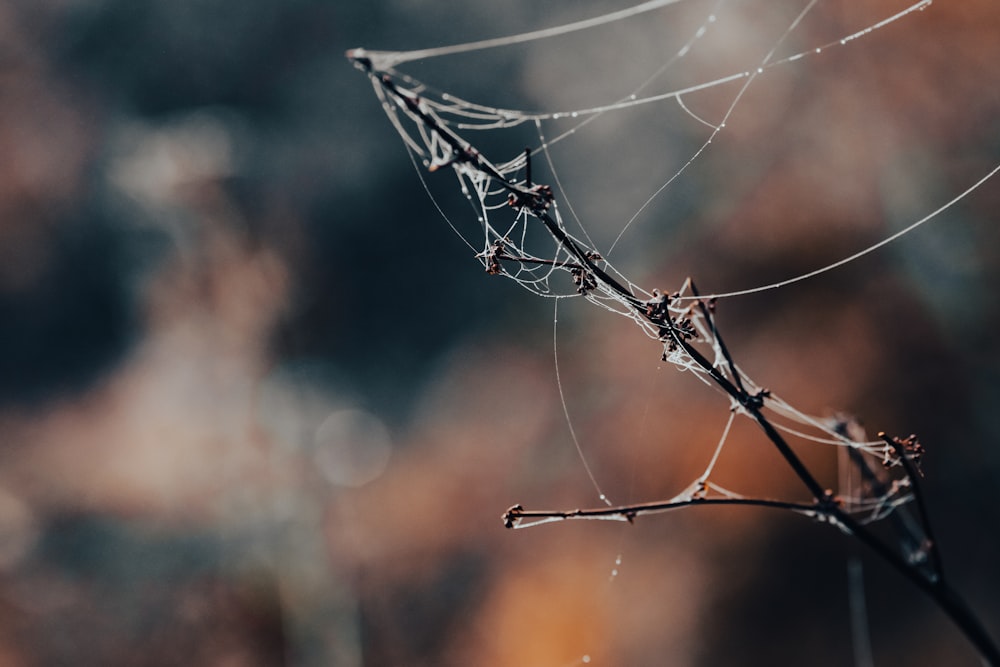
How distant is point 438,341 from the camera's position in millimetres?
4262

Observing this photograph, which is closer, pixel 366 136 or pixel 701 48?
pixel 701 48

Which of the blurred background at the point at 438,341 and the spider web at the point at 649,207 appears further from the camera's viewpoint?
the blurred background at the point at 438,341

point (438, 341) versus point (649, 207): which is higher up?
point (649, 207)

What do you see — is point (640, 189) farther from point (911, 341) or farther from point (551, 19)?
point (911, 341)

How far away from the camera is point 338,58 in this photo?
453cm

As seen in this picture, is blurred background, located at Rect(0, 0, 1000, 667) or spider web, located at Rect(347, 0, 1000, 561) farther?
blurred background, located at Rect(0, 0, 1000, 667)

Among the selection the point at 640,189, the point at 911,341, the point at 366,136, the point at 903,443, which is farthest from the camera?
the point at 366,136

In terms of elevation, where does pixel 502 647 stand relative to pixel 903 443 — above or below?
below

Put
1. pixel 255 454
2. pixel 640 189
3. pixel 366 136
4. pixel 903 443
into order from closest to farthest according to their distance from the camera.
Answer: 1. pixel 903 443
2. pixel 640 189
3. pixel 255 454
4. pixel 366 136

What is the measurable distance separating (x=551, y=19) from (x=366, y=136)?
1.55 meters

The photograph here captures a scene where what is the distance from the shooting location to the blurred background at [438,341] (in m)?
3.22

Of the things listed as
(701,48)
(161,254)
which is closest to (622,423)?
(701,48)

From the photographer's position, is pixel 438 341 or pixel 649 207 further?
pixel 438 341

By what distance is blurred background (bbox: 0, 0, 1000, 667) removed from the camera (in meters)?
3.22
